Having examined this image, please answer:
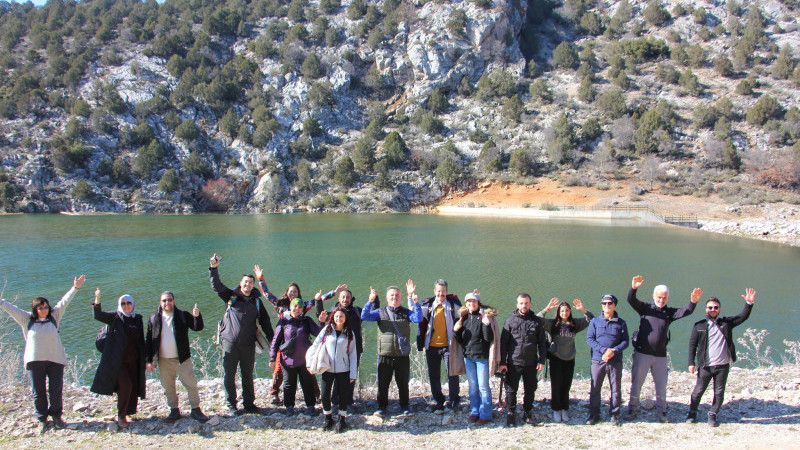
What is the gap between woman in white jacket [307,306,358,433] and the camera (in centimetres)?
562

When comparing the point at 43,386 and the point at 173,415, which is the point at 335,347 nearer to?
the point at 173,415

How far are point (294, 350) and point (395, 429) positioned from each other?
1651 mm

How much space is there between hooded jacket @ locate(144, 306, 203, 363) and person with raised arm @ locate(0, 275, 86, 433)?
3.15 ft

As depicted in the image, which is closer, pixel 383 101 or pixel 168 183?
pixel 168 183

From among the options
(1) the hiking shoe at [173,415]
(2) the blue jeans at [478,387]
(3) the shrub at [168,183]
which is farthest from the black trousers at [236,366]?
(3) the shrub at [168,183]

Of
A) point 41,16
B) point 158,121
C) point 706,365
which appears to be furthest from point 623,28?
point 41,16

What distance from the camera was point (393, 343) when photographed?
618cm

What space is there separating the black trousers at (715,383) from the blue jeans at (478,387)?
2639 millimetres

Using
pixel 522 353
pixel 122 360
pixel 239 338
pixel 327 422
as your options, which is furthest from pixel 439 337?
pixel 122 360

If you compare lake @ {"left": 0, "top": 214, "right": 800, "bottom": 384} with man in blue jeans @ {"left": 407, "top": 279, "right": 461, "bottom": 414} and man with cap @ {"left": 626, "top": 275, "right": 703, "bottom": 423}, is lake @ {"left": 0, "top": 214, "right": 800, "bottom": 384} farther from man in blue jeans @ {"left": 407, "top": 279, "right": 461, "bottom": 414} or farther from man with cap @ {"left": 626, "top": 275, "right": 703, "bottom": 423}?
man with cap @ {"left": 626, "top": 275, "right": 703, "bottom": 423}

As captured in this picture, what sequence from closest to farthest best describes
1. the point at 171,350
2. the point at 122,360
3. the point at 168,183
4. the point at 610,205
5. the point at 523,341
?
the point at 122,360 < the point at 171,350 < the point at 523,341 < the point at 610,205 < the point at 168,183

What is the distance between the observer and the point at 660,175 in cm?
5447

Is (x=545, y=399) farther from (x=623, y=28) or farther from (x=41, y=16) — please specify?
(x=41, y=16)

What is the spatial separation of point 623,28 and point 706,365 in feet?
339
